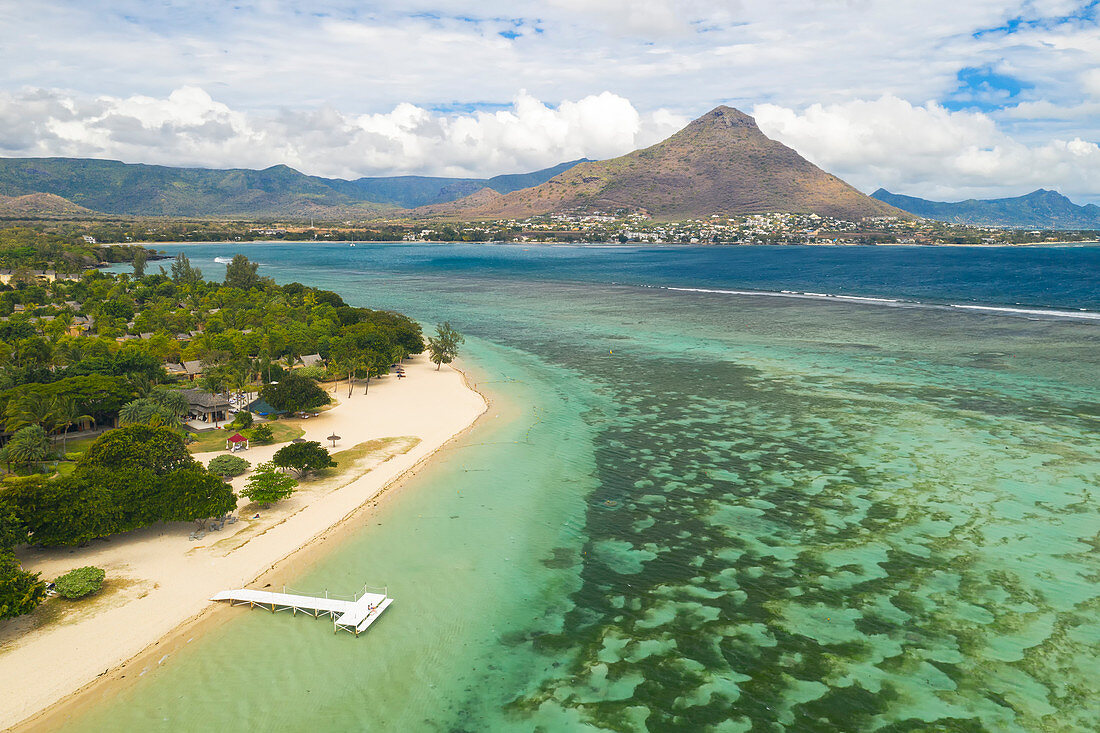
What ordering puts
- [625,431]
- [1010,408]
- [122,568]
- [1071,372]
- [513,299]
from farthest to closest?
[513,299] → [1071,372] → [1010,408] → [625,431] → [122,568]

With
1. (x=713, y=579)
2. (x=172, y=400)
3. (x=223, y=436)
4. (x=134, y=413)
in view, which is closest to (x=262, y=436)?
(x=223, y=436)

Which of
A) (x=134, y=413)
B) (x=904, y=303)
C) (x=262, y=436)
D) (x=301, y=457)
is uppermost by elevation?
(x=904, y=303)

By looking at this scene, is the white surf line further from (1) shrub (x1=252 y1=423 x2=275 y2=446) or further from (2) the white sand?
(1) shrub (x1=252 y1=423 x2=275 y2=446)

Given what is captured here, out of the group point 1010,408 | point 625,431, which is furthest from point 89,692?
point 1010,408

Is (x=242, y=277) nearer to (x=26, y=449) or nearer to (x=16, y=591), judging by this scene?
(x=26, y=449)

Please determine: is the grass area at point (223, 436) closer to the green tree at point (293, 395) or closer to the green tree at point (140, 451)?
the green tree at point (293, 395)

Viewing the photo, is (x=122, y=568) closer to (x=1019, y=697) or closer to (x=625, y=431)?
(x=625, y=431)

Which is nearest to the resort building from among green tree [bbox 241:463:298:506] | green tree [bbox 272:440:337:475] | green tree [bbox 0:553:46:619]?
green tree [bbox 272:440:337:475]
